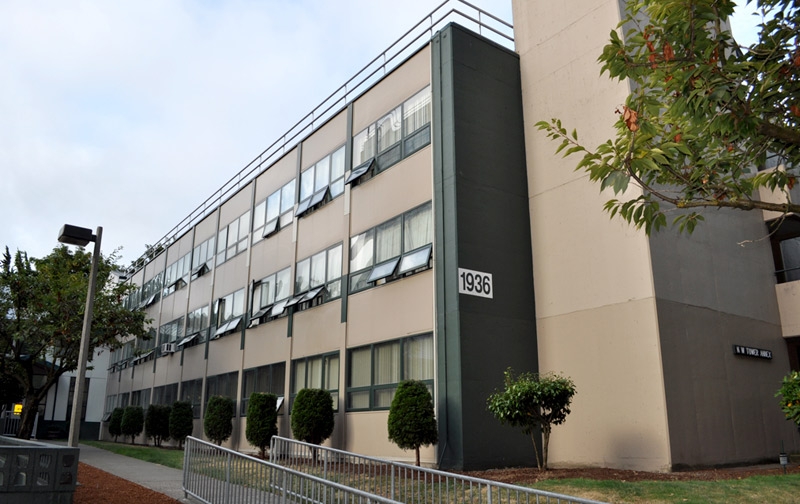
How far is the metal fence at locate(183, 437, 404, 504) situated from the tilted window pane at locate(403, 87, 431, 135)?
31.6 ft

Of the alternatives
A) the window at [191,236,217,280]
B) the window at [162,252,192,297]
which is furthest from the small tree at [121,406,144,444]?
the window at [191,236,217,280]

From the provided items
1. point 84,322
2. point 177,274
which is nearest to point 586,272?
point 84,322

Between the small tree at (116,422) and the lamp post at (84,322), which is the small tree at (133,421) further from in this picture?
the lamp post at (84,322)

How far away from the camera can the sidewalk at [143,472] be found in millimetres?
13578

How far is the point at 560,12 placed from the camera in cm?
1733

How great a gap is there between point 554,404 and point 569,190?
213 inches

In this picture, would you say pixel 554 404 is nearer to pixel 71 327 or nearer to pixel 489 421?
pixel 489 421

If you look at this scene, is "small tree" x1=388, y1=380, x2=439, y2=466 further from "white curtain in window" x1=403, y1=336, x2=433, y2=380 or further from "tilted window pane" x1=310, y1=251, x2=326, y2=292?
"tilted window pane" x1=310, y1=251, x2=326, y2=292

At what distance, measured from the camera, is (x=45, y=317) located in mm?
27391

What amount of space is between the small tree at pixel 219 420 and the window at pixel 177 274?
423 inches

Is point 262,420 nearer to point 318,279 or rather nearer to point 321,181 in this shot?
point 318,279

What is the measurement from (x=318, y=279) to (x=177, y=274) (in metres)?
16.6

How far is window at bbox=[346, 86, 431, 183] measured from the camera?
1755 cm

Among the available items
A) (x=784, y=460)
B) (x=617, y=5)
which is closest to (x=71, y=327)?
(x=617, y=5)
